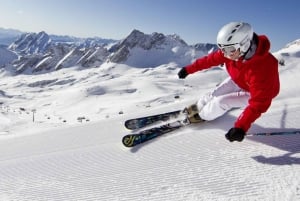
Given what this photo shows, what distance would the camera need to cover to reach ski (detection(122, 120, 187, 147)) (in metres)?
6.31

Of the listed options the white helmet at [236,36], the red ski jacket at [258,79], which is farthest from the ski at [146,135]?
the white helmet at [236,36]

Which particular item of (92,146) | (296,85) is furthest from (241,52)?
(296,85)

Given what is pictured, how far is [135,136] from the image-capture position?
6.38 m

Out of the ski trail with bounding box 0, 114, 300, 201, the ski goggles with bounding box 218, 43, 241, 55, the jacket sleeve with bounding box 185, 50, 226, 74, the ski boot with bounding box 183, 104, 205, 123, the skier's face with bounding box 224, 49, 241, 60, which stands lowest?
the ski trail with bounding box 0, 114, 300, 201

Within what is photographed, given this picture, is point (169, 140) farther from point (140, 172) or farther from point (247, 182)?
point (247, 182)

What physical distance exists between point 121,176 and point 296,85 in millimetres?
5621

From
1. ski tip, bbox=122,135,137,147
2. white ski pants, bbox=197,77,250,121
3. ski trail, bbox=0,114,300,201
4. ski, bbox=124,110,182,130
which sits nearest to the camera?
ski trail, bbox=0,114,300,201

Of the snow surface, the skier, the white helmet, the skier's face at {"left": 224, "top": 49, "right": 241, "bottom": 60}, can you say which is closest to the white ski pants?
the skier

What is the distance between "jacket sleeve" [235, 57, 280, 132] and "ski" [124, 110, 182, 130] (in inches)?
112

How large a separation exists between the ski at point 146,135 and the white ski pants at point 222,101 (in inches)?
22.1

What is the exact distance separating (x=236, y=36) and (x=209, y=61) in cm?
174

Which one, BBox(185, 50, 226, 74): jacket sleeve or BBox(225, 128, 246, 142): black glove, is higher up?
BBox(185, 50, 226, 74): jacket sleeve

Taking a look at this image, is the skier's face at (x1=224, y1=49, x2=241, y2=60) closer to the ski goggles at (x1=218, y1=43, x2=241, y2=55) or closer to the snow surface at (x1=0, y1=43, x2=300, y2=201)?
the ski goggles at (x1=218, y1=43, x2=241, y2=55)

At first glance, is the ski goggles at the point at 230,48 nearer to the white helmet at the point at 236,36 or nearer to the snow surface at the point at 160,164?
the white helmet at the point at 236,36
